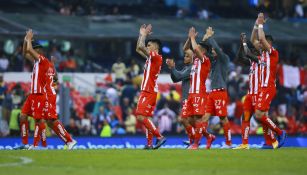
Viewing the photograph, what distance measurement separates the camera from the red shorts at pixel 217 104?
26859mm

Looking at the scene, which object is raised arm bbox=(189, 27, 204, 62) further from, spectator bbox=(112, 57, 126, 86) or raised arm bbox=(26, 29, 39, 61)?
spectator bbox=(112, 57, 126, 86)

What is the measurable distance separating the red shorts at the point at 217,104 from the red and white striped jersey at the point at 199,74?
0.79m

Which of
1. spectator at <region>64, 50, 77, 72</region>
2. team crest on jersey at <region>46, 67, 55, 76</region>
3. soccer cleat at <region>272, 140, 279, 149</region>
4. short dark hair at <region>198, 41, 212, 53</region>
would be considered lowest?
soccer cleat at <region>272, 140, 279, 149</region>

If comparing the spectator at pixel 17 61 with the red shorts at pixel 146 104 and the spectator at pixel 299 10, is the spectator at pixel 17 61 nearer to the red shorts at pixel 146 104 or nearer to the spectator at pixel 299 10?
the spectator at pixel 299 10

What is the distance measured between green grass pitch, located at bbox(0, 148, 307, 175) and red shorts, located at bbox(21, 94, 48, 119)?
7.67 ft

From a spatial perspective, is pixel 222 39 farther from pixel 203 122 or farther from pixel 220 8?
pixel 203 122

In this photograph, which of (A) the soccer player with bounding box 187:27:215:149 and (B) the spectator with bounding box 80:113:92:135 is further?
(B) the spectator with bounding box 80:113:92:135

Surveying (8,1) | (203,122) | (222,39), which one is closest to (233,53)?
(222,39)

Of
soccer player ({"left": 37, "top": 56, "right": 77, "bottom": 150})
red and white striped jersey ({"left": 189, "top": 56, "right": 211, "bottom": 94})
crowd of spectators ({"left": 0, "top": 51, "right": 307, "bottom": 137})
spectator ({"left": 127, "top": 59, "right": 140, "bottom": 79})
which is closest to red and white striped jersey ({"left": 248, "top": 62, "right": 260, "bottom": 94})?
red and white striped jersey ({"left": 189, "top": 56, "right": 211, "bottom": 94})

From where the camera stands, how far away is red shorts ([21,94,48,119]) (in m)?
26.0

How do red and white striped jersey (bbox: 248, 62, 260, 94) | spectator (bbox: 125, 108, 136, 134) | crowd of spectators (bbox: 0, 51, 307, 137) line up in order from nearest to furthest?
red and white striped jersey (bbox: 248, 62, 260, 94) < crowd of spectators (bbox: 0, 51, 307, 137) < spectator (bbox: 125, 108, 136, 134)

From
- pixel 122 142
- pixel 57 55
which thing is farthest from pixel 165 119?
pixel 57 55

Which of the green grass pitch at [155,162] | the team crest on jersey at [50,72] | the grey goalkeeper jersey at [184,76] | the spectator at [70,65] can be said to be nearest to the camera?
the green grass pitch at [155,162]

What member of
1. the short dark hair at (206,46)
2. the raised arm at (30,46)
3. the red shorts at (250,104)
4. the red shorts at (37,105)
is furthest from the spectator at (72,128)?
the red shorts at (250,104)
